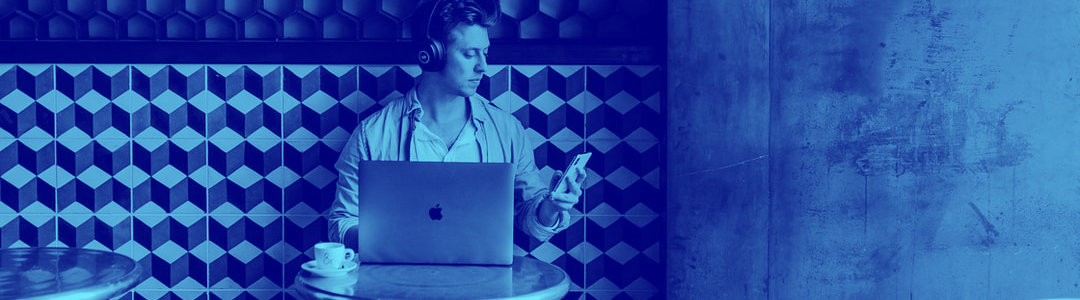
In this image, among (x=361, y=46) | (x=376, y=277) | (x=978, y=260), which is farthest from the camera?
(x=361, y=46)

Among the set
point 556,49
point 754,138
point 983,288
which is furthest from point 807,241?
point 556,49

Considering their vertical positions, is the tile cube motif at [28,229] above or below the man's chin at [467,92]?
below

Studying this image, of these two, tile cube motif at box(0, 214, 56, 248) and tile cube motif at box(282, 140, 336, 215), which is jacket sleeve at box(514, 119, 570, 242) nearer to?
tile cube motif at box(282, 140, 336, 215)

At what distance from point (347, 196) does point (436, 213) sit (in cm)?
55

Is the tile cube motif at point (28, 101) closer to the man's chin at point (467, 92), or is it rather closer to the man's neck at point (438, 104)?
the man's neck at point (438, 104)

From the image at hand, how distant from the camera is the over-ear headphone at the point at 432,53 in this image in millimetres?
2406

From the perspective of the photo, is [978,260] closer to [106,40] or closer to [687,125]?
[687,125]

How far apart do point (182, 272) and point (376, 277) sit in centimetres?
121

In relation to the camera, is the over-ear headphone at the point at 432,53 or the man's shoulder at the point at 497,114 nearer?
the over-ear headphone at the point at 432,53

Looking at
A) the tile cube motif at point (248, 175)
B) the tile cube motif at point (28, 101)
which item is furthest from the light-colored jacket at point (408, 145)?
the tile cube motif at point (28, 101)

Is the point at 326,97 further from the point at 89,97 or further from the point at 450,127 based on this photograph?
the point at 89,97

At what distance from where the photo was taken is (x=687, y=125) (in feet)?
8.39

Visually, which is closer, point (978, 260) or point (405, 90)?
point (978, 260)

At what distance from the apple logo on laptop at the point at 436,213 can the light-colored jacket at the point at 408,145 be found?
423mm
